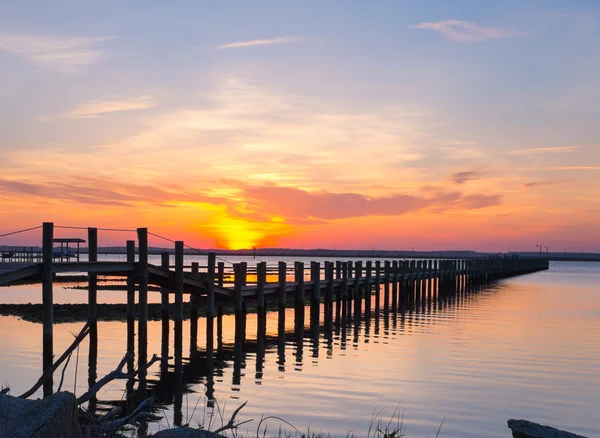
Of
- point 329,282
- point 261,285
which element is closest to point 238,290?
point 261,285

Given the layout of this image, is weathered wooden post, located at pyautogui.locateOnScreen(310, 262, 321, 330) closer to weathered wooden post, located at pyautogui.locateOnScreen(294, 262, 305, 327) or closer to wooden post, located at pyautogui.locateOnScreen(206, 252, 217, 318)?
weathered wooden post, located at pyautogui.locateOnScreen(294, 262, 305, 327)

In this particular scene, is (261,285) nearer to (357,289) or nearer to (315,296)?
(315,296)

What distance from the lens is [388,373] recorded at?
19594mm

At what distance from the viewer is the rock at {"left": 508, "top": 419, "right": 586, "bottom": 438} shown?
7402 mm

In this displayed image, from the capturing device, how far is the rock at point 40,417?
16.4 feet

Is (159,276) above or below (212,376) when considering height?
above

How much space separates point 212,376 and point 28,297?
32.4 m

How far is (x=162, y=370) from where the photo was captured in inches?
787

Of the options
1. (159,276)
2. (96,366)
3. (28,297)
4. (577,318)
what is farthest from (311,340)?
(28,297)

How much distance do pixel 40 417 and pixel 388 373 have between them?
606 inches

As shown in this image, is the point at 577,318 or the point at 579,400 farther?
the point at 577,318

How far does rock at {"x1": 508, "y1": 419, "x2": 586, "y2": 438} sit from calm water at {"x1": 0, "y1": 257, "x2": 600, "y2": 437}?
4.86 m

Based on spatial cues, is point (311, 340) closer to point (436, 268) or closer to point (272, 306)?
point (272, 306)

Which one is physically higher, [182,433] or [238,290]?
[238,290]
